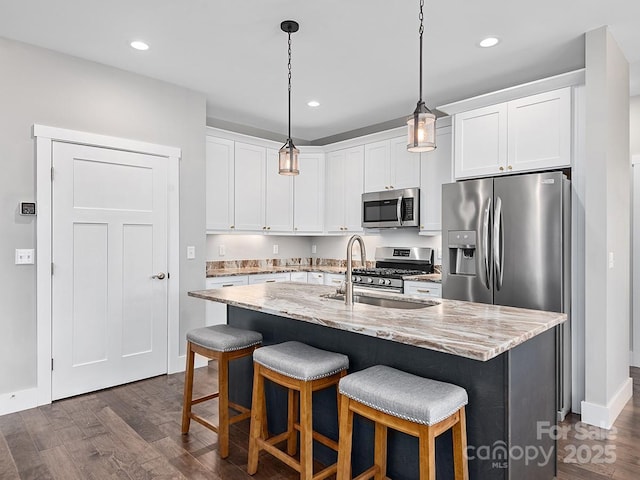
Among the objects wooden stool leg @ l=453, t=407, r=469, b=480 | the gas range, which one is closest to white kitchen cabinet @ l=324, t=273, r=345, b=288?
the gas range

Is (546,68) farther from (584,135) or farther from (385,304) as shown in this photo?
(385,304)

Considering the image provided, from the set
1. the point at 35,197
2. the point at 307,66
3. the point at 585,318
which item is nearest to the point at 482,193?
the point at 585,318

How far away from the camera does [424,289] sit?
3.95 meters

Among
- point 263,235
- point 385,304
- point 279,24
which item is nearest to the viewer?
point 385,304

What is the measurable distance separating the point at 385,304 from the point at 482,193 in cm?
138

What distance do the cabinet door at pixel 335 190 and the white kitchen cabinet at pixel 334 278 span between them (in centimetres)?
61

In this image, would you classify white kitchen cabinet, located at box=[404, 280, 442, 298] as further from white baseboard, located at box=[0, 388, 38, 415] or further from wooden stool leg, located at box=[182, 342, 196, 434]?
white baseboard, located at box=[0, 388, 38, 415]

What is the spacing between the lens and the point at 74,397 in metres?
3.23

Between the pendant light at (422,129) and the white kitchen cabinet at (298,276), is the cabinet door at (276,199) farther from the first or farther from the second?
the pendant light at (422,129)

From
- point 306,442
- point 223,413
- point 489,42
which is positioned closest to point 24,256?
point 223,413

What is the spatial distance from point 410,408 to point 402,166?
3.44 meters

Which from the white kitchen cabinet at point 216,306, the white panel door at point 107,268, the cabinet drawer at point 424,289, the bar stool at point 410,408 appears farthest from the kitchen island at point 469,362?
the white kitchen cabinet at point 216,306

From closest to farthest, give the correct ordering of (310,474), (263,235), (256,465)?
(310,474), (256,465), (263,235)

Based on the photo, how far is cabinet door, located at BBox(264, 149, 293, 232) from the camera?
5070 millimetres
